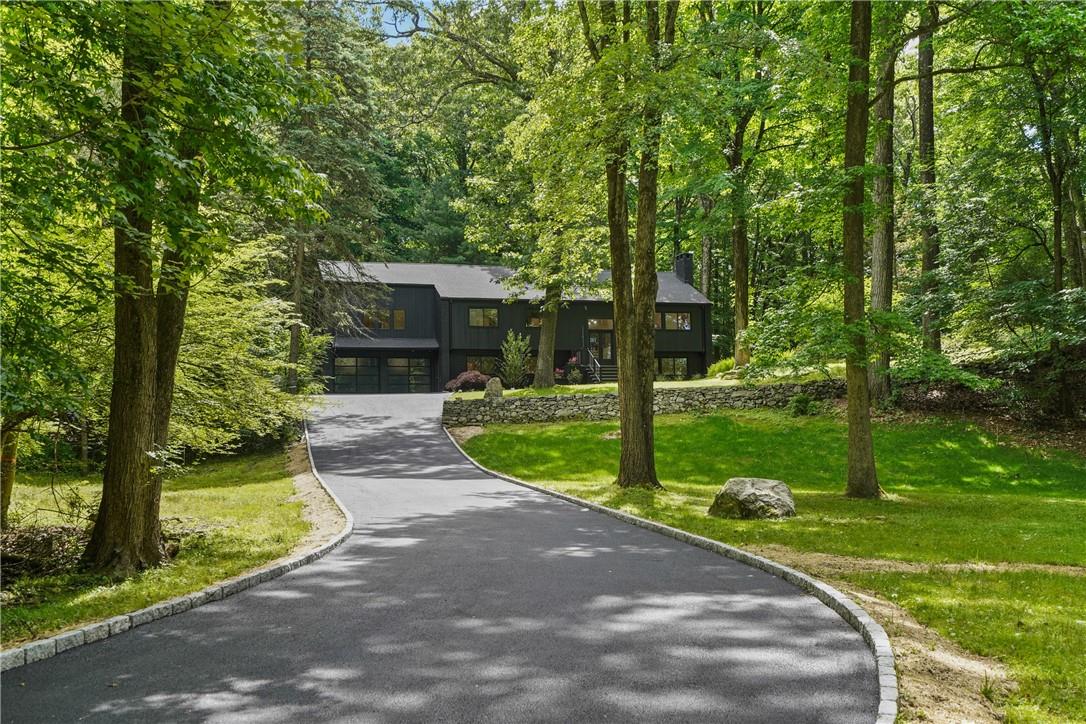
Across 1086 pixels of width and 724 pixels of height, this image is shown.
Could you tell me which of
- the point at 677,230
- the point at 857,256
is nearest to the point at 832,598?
the point at 857,256

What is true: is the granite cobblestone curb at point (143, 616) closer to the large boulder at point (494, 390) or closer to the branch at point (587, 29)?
the branch at point (587, 29)

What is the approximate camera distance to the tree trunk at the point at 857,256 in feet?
44.2

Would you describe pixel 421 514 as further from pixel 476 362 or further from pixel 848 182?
pixel 476 362

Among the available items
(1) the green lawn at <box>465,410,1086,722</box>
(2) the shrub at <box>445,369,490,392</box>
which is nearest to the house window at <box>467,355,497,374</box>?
(2) the shrub at <box>445,369,490,392</box>

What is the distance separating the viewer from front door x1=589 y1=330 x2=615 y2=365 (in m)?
40.9

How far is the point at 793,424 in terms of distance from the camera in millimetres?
22703

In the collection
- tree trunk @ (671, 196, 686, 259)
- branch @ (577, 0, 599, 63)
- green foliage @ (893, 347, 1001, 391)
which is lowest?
green foliage @ (893, 347, 1001, 391)

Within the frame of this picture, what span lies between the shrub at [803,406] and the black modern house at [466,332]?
15.4 metres

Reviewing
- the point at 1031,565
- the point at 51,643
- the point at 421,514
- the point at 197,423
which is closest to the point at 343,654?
the point at 51,643

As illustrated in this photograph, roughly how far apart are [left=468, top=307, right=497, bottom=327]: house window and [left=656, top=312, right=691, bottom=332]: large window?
9459 mm

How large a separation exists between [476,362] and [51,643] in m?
35.0

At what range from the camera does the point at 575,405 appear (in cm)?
2586

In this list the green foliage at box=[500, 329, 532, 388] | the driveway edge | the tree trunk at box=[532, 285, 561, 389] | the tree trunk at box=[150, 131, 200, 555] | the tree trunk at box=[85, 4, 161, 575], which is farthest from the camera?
the green foliage at box=[500, 329, 532, 388]

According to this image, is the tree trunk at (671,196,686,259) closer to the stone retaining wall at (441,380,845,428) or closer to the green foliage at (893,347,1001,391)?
the stone retaining wall at (441,380,845,428)
